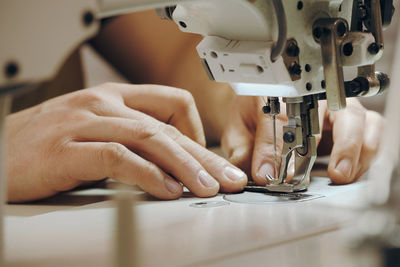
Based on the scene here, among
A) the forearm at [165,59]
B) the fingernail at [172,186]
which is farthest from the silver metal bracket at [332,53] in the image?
the forearm at [165,59]

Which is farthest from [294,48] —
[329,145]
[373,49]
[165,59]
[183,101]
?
[165,59]

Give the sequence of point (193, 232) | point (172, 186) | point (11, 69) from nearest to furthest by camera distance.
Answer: point (11, 69)
point (193, 232)
point (172, 186)

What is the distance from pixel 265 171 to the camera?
93cm

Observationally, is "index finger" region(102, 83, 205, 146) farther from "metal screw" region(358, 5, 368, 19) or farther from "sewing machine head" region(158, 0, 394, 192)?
"metal screw" region(358, 5, 368, 19)

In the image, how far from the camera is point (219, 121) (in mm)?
1737

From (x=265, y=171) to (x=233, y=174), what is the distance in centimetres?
7

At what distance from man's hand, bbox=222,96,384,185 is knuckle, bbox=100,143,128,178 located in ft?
0.76

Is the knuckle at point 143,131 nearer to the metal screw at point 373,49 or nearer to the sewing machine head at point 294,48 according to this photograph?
the sewing machine head at point 294,48

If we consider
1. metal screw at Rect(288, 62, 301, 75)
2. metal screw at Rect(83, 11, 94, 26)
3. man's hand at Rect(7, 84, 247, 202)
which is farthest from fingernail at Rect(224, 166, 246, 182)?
metal screw at Rect(83, 11, 94, 26)

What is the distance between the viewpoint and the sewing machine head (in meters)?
0.72

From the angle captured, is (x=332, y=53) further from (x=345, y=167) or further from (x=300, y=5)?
(x=345, y=167)

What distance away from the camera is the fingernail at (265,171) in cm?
92

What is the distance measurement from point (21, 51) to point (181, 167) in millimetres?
421

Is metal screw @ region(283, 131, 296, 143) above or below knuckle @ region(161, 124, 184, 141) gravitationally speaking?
below
